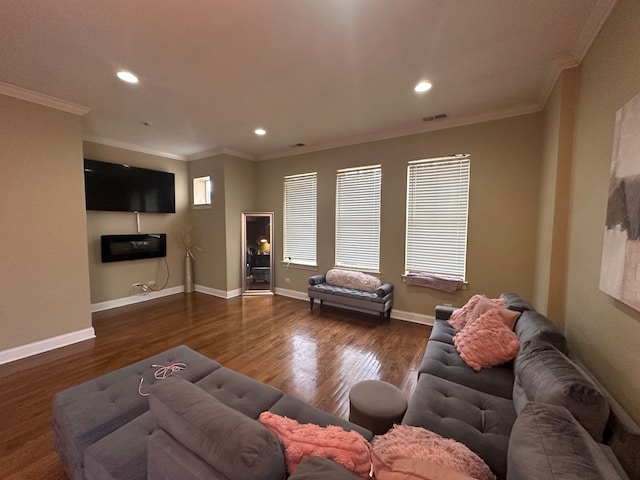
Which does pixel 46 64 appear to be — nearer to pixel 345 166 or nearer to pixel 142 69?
pixel 142 69

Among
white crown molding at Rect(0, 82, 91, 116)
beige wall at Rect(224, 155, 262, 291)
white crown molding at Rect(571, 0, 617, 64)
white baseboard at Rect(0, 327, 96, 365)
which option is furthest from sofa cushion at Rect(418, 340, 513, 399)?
white crown molding at Rect(0, 82, 91, 116)

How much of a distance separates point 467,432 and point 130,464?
1597 millimetres

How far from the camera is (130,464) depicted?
3.71ft

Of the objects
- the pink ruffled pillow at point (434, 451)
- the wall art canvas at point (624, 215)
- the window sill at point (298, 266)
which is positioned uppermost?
the wall art canvas at point (624, 215)

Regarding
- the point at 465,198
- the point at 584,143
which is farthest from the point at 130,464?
the point at 465,198

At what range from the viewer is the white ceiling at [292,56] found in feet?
Answer: 5.72

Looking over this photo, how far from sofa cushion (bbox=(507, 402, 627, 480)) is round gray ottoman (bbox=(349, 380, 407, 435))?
26.8 inches

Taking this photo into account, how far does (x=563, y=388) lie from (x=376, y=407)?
2.95 ft

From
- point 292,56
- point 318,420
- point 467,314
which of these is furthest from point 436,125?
point 318,420

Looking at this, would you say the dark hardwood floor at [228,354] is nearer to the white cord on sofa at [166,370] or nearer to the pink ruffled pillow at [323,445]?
the white cord on sofa at [166,370]

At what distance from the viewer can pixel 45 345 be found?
119 inches

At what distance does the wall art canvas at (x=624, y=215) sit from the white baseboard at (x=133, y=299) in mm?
6248

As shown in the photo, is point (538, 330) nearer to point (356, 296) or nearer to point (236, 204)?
point (356, 296)

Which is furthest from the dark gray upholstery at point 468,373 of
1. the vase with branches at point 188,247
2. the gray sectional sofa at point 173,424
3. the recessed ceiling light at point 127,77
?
the vase with branches at point 188,247
